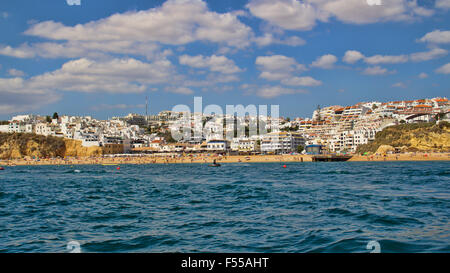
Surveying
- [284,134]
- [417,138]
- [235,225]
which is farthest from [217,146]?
[235,225]

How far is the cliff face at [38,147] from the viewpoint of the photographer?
78688 millimetres

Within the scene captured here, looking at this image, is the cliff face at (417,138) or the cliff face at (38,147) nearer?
the cliff face at (417,138)

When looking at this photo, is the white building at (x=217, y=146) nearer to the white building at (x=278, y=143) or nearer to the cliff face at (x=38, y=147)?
the white building at (x=278, y=143)

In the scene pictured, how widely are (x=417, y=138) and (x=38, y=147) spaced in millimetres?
74138

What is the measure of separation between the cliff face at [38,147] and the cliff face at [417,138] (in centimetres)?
5761

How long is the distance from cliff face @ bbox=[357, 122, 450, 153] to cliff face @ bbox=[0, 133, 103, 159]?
57.6 metres

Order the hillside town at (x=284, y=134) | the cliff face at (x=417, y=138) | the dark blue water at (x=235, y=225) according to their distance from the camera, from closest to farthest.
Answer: the dark blue water at (x=235, y=225)
the cliff face at (x=417, y=138)
the hillside town at (x=284, y=134)

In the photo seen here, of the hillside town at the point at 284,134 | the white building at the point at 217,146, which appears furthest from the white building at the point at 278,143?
the white building at the point at 217,146

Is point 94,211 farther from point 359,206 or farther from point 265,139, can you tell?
point 265,139

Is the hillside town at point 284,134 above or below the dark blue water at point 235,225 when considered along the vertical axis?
above

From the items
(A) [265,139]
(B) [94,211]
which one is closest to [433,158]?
(A) [265,139]
